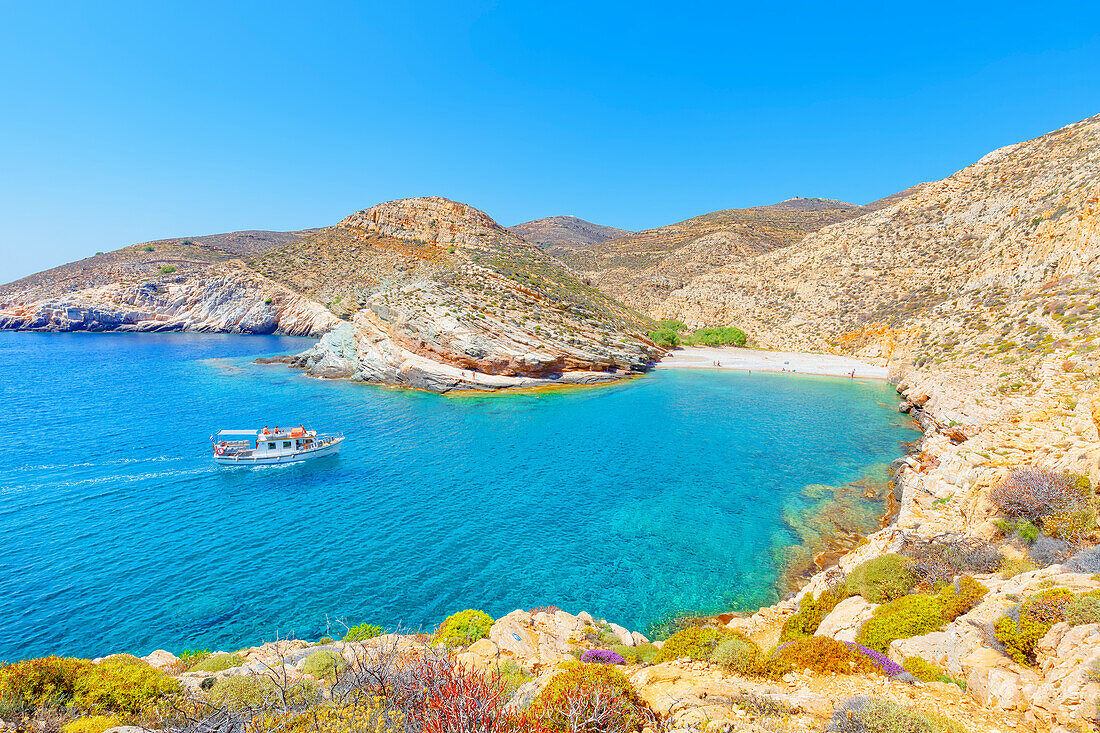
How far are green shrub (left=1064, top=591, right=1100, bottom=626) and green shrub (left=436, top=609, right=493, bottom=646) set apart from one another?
11543 millimetres

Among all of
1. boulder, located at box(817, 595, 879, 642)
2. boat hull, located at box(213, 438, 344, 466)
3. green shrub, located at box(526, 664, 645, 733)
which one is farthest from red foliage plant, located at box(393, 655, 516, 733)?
boat hull, located at box(213, 438, 344, 466)

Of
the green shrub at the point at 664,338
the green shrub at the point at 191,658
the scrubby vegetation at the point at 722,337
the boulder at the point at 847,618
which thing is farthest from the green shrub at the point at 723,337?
the green shrub at the point at 191,658

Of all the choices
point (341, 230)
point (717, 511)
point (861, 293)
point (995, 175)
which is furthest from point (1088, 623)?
point (341, 230)

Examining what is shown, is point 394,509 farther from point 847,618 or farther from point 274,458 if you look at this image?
point 847,618

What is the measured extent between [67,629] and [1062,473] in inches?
1279

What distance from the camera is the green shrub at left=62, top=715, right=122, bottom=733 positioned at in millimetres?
6184

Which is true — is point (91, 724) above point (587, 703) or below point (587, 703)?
below

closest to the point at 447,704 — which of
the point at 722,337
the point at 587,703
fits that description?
the point at 587,703

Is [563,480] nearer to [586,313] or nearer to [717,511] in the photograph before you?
[717,511]

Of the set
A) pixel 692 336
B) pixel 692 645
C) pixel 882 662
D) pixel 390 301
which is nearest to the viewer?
pixel 882 662

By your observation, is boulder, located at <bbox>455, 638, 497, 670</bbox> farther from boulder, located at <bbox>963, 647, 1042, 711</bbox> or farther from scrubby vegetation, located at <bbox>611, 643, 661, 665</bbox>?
boulder, located at <bbox>963, 647, 1042, 711</bbox>

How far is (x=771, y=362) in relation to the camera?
63250 millimetres

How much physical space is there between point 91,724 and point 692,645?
9996 mm

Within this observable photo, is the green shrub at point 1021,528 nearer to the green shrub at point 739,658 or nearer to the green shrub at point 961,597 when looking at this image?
the green shrub at point 961,597
